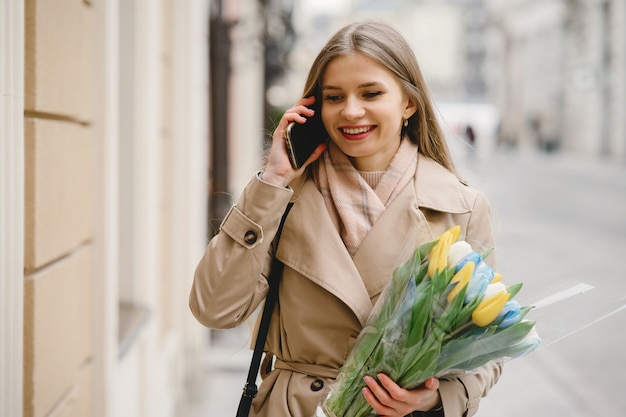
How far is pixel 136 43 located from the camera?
138 inches

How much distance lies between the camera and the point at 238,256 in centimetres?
177

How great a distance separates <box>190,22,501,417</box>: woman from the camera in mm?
1786

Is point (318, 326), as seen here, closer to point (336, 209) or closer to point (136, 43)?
point (336, 209)

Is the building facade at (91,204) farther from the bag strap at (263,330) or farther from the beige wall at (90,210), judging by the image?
the bag strap at (263,330)

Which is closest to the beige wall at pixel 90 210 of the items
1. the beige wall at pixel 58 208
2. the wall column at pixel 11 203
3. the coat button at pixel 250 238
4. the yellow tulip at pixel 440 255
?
the beige wall at pixel 58 208

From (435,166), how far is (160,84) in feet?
9.08

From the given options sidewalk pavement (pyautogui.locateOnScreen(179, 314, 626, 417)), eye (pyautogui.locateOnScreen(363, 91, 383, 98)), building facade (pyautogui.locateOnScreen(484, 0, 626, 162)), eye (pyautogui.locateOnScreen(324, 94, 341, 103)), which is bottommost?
sidewalk pavement (pyautogui.locateOnScreen(179, 314, 626, 417))

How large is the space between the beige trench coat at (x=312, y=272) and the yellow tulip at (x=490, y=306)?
0.28m

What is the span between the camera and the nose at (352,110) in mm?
1772

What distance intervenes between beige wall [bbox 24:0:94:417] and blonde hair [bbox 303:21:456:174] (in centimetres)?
75

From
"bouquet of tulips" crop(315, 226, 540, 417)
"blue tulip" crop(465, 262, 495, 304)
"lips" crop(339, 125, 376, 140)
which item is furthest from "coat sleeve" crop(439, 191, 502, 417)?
A: "lips" crop(339, 125, 376, 140)

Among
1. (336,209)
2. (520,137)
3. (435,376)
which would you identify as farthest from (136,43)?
(520,137)

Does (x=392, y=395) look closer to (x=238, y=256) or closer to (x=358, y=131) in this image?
(x=238, y=256)

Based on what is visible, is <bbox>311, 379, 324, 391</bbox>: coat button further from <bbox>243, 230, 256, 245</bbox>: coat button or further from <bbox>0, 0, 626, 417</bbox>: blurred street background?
<bbox>243, 230, 256, 245</bbox>: coat button
